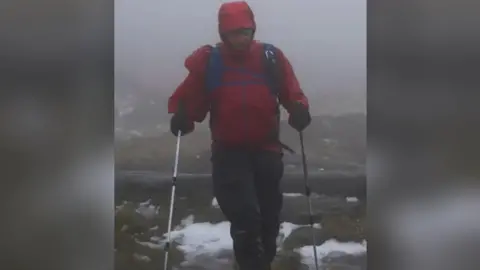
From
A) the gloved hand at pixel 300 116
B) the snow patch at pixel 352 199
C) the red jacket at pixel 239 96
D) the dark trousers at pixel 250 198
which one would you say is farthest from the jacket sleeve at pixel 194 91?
the snow patch at pixel 352 199

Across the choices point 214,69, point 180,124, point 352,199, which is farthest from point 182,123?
point 352,199

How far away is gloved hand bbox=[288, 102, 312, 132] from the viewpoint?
4.81 feet

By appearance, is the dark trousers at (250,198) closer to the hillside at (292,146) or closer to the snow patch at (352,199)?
the hillside at (292,146)

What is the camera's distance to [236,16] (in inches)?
57.3

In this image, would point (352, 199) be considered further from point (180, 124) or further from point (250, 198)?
point (180, 124)

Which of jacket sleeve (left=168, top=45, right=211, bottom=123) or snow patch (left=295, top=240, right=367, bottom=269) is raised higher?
jacket sleeve (left=168, top=45, right=211, bottom=123)

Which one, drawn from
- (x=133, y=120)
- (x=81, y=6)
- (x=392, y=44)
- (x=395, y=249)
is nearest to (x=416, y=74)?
(x=392, y=44)

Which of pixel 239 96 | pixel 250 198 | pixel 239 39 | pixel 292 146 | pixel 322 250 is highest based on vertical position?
pixel 239 39

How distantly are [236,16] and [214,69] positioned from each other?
0.51 ft

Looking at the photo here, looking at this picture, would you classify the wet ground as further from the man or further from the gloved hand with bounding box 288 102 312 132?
the gloved hand with bounding box 288 102 312 132

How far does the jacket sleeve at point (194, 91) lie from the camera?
147cm

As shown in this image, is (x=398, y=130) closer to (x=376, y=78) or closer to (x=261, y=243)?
(x=376, y=78)

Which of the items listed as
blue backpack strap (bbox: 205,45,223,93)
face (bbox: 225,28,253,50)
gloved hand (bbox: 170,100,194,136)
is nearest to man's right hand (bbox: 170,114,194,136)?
gloved hand (bbox: 170,100,194,136)

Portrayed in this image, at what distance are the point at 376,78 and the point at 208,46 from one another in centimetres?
46
